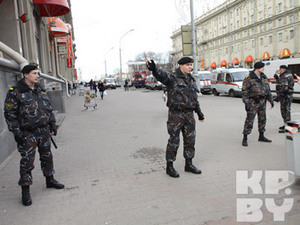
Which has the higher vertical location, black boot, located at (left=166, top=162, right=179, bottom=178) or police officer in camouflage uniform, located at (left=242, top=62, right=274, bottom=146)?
police officer in camouflage uniform, located at (left=242, top=62, right=274, bottom=146)

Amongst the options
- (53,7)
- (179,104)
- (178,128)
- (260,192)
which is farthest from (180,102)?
(53,7)

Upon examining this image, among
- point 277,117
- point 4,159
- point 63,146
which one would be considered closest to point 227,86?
point 277,117

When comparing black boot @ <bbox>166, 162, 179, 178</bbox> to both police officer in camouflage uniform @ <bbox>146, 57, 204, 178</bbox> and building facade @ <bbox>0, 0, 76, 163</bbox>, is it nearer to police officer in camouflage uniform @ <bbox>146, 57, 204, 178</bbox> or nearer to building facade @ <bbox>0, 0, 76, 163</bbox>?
police officer in camouflage uniform @ <bbox>146, 57, 204, 178</bbox>

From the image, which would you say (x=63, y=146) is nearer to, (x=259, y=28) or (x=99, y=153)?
(x=99, y=153)

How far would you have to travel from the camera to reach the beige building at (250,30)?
4653cm

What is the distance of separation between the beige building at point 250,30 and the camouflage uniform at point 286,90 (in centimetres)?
3392

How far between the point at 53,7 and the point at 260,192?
12.5m

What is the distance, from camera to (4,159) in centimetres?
509

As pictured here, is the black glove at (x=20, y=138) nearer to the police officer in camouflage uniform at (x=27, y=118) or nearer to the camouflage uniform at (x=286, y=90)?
the police officer in camouflage uniform at (x=27, y=118)

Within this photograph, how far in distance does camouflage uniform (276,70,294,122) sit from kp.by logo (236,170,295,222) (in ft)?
10.6

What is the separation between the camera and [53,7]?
12.4 meters

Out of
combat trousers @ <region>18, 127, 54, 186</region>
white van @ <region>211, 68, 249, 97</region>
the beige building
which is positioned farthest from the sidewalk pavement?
the beige building

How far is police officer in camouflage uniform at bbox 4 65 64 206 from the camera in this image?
3167mm

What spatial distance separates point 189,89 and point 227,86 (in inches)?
626
